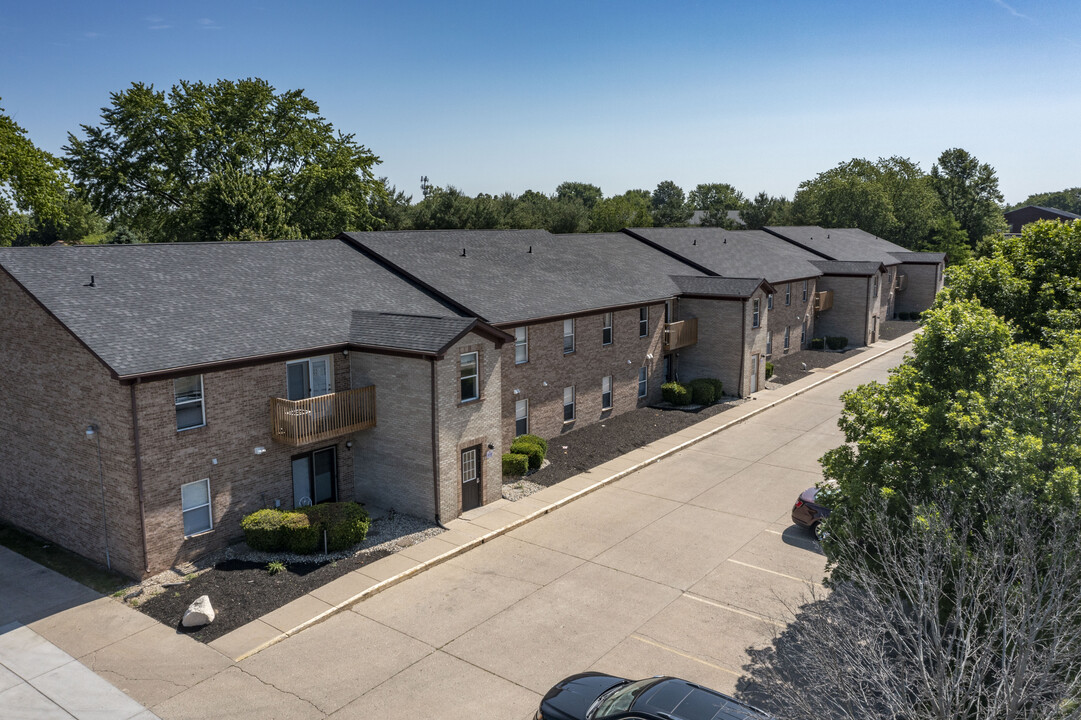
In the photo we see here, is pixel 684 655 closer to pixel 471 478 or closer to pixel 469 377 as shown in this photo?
pixel 471 478

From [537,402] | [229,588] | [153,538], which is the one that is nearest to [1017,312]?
[537,402]

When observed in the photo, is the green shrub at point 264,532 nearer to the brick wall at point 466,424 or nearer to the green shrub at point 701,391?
the brick wall at point 466,424

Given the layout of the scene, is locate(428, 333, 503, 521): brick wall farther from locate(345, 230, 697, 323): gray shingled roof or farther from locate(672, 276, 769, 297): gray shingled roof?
locate(672, 276, 769, 297): gray shingled roof

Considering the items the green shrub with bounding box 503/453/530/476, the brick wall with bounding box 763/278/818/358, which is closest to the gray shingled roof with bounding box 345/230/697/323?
the green shrub with bounding box 503/453/530/476

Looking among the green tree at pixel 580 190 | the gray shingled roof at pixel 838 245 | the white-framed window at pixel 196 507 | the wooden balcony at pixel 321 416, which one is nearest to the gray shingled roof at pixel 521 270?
the wooden balcony at pixel 321 416

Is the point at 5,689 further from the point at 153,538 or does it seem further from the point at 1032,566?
the point at 1032,566

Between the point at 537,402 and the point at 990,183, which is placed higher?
the point at 990,183

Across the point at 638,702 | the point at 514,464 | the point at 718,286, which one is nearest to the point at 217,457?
the point at 514,464
